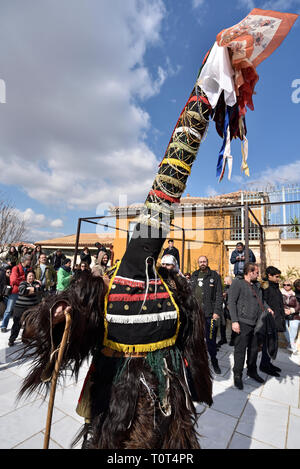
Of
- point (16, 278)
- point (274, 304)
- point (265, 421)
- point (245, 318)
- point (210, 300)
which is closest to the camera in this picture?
point (265, 421)

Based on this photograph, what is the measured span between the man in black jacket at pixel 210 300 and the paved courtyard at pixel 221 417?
0.47 metres

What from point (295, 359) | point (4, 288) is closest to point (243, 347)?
point (295, 359)

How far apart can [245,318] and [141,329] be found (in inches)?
107

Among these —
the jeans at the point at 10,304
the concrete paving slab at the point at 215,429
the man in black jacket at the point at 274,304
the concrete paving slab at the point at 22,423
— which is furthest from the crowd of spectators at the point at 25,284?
the man in black jacket at the point at 274,304

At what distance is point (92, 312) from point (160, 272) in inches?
21.4

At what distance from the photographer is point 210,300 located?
13.1ft

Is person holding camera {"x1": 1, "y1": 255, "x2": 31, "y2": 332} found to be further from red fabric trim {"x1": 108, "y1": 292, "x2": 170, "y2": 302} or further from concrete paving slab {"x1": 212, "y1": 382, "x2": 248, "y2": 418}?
red fabric trim {"x1": 108, "y1": 292, "x2": 170, "y2": 302}

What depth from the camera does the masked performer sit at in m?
1.12

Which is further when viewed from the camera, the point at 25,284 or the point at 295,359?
the point at 295,359

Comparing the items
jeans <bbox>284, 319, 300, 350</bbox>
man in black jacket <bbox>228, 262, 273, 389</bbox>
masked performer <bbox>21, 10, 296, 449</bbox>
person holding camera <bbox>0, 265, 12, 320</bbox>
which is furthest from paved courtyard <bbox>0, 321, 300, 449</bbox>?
person holding camera <bbox>0, 265, 12, 320</bbox>

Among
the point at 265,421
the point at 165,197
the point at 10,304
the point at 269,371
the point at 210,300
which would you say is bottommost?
the point at 269,371

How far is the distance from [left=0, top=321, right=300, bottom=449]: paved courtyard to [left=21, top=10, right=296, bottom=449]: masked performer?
0.78 m

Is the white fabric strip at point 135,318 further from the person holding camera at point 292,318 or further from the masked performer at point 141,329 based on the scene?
the person holding camera at point 292,318

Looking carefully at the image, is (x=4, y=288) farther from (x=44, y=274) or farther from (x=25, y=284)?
(x=25, y=284)
